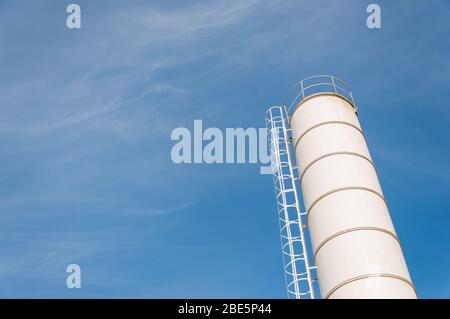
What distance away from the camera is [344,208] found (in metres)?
11.1

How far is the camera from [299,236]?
42.1 feet

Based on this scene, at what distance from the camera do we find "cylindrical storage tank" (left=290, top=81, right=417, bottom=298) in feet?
33.1

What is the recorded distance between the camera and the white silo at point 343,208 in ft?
33.1

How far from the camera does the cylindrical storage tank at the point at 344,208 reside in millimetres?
10094

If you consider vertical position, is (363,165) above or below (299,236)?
above

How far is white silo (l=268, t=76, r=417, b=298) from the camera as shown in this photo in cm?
1009

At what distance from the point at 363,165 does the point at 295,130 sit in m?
2.67

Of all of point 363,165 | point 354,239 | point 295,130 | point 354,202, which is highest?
point 295,130

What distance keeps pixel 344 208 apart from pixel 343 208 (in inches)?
1.0
